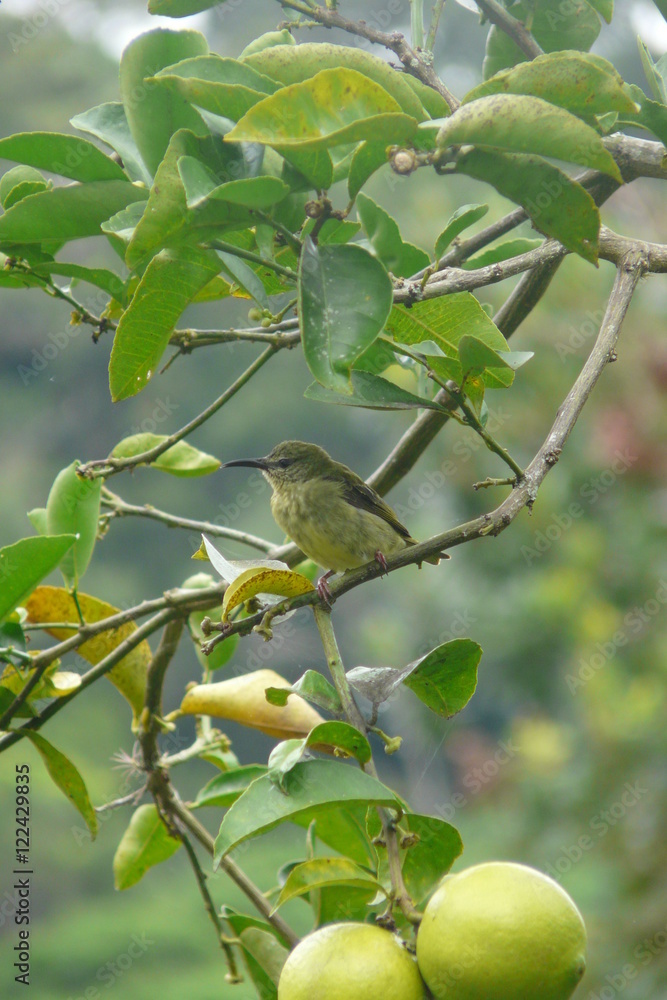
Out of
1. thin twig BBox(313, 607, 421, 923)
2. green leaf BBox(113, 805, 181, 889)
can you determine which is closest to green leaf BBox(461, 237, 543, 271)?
thin twig BBox(313, 607, 421, 923)

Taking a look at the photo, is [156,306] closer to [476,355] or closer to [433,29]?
[476,355]

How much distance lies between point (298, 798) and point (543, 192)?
0.64 metres

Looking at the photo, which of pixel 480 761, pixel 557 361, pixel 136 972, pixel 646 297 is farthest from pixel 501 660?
pixel 136 972

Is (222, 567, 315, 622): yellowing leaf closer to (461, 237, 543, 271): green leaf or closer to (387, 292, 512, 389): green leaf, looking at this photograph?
(387, 292, 512, 389): green leaf

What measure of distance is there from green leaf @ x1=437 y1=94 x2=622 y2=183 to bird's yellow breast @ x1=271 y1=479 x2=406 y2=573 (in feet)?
4.23

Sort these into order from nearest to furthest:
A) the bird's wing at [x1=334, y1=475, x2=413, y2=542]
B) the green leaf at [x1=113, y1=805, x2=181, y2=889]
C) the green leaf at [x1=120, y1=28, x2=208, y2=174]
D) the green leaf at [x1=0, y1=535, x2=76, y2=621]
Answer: the green leaf at [x1=120, y1=28, x2=208, y2=174] < the green leaf at [x1=0, y1=535, x2=76, y2=621] < the green leaf at [x1=113, y1=805, x2=181, y2=889] < the bird's wing at [x1=334, y1=475, x2=413, y2=542]

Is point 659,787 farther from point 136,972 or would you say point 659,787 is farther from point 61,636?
point 136,972

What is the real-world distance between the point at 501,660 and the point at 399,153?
5008 mm

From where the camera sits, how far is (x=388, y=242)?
96 cm

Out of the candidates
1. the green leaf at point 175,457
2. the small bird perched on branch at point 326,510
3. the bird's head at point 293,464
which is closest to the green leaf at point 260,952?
the green leaf at point 175,457

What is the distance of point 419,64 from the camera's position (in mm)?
1303

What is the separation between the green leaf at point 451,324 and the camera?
1098 mm

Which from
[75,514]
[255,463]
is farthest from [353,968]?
[255,463]

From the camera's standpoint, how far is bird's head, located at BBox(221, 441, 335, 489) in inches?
99.3
